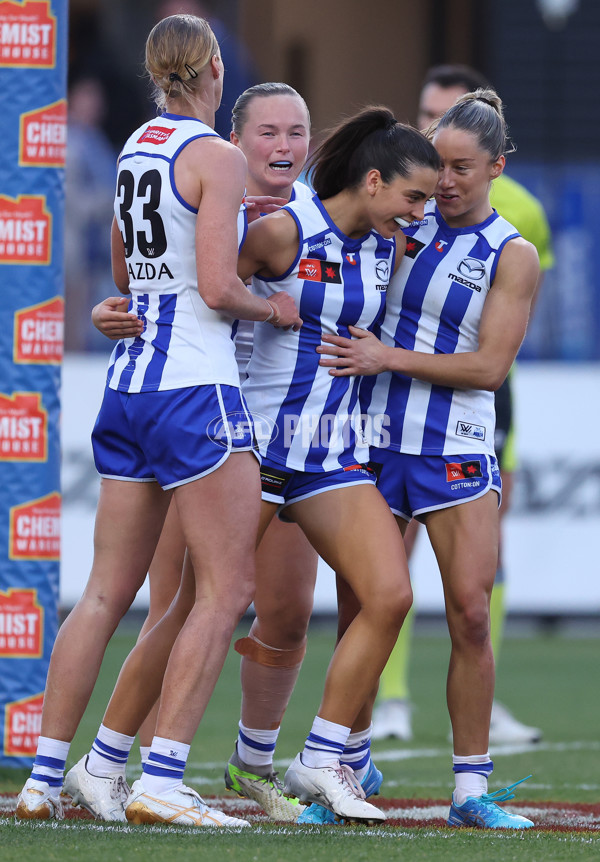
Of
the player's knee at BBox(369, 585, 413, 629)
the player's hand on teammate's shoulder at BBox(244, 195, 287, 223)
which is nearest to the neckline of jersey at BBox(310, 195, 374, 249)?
the player's hand on teammate's shoulder at BBox(244, 195, 287, 223)

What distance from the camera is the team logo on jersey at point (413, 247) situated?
456 cm

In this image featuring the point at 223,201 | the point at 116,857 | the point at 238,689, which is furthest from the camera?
the point at 238,689

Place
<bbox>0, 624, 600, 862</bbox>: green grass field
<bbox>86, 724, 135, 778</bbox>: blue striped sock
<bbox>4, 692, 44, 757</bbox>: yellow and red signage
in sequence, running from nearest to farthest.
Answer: <bbox>0, 624, 600, 862</bbox>: green grass field
<bbox>86, 724, 135, 778</bbox>: blue striped sock
<bbox>4, 692, 44, 757</bbox>: yellow and red signage

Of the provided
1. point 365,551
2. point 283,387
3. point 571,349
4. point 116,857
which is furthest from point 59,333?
point 571,349

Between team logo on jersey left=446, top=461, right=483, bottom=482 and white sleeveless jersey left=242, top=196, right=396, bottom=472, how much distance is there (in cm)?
27

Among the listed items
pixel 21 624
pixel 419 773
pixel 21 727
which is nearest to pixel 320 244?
pixel 21 624

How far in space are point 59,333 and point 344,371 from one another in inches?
63.1

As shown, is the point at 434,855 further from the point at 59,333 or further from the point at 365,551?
the point at 59,333

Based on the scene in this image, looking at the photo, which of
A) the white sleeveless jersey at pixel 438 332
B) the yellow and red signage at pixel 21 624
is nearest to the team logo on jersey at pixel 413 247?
the white sleeveless jersey at pixel 438 332

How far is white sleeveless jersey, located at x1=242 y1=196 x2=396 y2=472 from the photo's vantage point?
4.27 meters

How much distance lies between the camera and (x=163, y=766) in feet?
12.7

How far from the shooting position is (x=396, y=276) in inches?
180

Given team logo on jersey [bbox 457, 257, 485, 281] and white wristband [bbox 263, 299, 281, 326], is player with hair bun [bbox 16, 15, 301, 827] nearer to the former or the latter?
white wristband [bbox 263, 299, 281, 326]

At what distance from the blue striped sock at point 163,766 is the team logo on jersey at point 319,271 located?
133 centimetres
